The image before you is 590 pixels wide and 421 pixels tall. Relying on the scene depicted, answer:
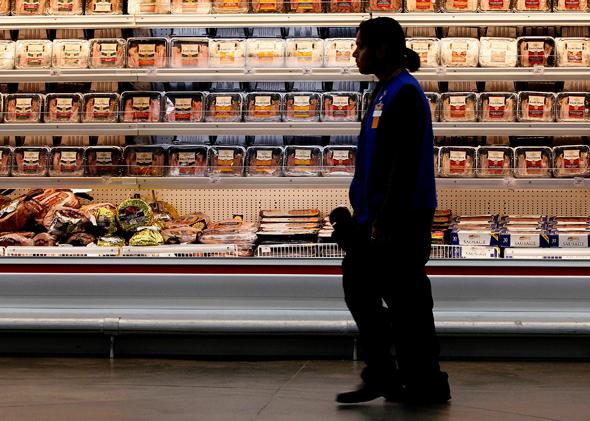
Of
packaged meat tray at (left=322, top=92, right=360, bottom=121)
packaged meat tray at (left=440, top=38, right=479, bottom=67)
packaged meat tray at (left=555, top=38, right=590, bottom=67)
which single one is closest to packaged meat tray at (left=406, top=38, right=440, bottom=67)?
packaged meat tray at (left=440, top=38, right=479, bottom=67)

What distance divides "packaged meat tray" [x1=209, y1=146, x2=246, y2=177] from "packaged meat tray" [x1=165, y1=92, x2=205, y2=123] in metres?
0.21

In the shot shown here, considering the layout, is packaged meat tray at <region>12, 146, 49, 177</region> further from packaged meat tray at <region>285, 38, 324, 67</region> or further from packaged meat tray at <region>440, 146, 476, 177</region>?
packaged meat tray at <region>440, 146, 476, 177</region>

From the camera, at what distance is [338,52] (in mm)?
6012

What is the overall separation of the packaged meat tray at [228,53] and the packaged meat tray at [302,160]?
57 centimetres

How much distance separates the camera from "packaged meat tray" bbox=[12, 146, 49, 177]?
20.0ft

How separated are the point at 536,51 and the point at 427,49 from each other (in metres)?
0.60

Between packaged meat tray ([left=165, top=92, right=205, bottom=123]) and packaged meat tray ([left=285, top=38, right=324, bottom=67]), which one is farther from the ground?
packaged meat tray ([left=285, top=38, right=324, bottom=67])

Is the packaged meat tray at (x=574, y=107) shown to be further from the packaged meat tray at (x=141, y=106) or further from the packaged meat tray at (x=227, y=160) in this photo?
the packaged meat tray at (x=141, y=106)

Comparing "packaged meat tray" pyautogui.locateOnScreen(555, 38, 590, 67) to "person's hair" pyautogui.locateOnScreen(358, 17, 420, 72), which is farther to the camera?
"packaged meat tray" pyautogui.locateOnScreen(555, 38, 590, 67)

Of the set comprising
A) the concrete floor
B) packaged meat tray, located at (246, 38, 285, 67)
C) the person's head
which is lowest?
the concrete floor

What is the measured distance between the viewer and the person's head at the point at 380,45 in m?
4.09

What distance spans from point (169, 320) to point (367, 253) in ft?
5.66

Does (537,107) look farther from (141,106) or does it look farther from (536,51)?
(141,106)

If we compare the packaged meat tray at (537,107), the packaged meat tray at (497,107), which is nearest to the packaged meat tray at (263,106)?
the packaged meat tray at (497,107)
